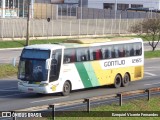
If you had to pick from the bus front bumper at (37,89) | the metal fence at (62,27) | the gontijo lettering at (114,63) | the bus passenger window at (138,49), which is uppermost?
the bus passenger window at (138,49)

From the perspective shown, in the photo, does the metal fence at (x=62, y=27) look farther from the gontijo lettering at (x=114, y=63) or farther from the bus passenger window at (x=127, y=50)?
the gontijo lettering at (x=114, y=63)

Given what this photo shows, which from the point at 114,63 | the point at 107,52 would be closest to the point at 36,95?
the point at 107,52

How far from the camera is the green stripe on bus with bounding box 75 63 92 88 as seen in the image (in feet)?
91.6

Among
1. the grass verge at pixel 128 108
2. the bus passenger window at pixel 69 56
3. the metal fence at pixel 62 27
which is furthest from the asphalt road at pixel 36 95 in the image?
the metal fence at pixel 62 27

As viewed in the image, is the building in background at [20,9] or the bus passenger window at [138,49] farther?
the building in background at [20,9]

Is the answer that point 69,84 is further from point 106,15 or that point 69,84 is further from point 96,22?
point 106,15

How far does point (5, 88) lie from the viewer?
29.7 m

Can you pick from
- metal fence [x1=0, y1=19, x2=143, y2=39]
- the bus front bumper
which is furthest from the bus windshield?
metal fence [x1=0, y1=19, x2=143, y2=39]

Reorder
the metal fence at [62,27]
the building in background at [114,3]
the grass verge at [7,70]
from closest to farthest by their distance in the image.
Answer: the grass verge at [7,70], the metal fence at [62,27], the building in background at [114,3]

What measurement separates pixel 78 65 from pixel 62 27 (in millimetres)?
45603

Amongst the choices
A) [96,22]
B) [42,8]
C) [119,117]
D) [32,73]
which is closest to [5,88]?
[32,73]

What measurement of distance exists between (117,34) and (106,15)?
1891 centimetres

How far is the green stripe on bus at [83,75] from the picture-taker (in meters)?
27.9

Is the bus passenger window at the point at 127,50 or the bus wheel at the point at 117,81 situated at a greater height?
the bus passenger window at the point at 127,50
